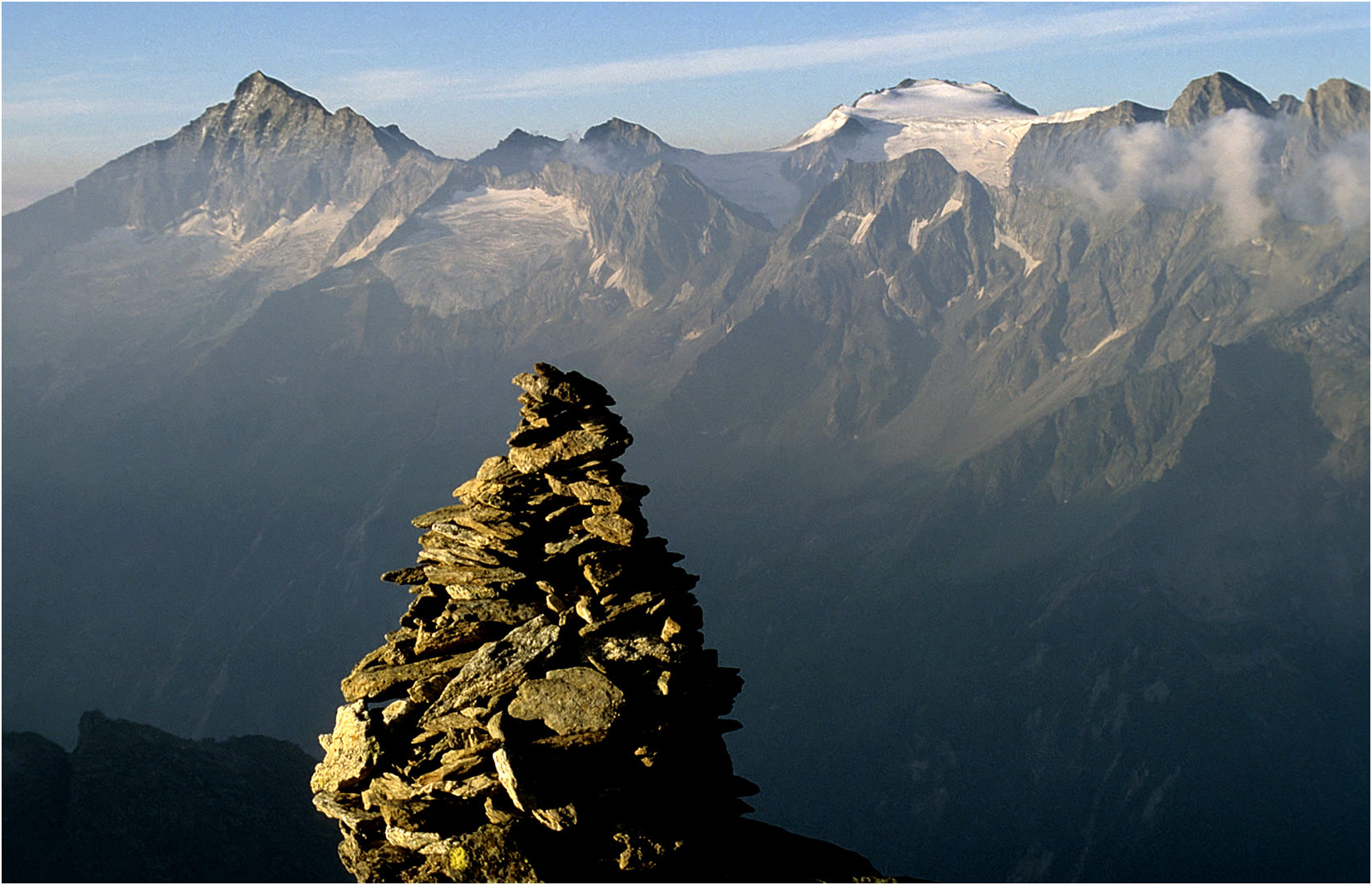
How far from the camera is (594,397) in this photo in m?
40.6

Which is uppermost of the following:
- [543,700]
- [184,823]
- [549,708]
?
[543,700]

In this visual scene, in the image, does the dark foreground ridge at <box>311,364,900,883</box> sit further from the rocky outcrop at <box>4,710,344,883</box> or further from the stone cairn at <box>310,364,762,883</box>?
the rocky outcrop at <box>4,710,344,883</box>

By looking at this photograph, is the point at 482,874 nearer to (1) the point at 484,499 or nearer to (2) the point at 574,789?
(2) the point at 574,789

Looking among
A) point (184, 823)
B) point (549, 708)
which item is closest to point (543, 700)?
point (549, 708)

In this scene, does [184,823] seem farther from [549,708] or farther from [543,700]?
[549,708]

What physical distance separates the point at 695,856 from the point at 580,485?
12.0 metres

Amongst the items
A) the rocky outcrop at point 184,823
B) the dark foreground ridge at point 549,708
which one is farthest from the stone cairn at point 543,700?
the rocky outcrop at point 184,823

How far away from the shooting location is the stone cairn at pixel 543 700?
33000 millimetres

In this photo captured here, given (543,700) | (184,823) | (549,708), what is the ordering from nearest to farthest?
(549,708) → (543,700) → (184,823)

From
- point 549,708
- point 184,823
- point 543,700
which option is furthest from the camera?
point 184,823

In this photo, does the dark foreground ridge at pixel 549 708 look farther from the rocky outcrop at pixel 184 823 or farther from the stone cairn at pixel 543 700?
the rocky outcrop at pixel 184 823

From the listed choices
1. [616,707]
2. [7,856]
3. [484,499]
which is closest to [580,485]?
[484,499]

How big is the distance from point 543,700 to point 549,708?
326mm

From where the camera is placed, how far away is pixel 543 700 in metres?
33.8
